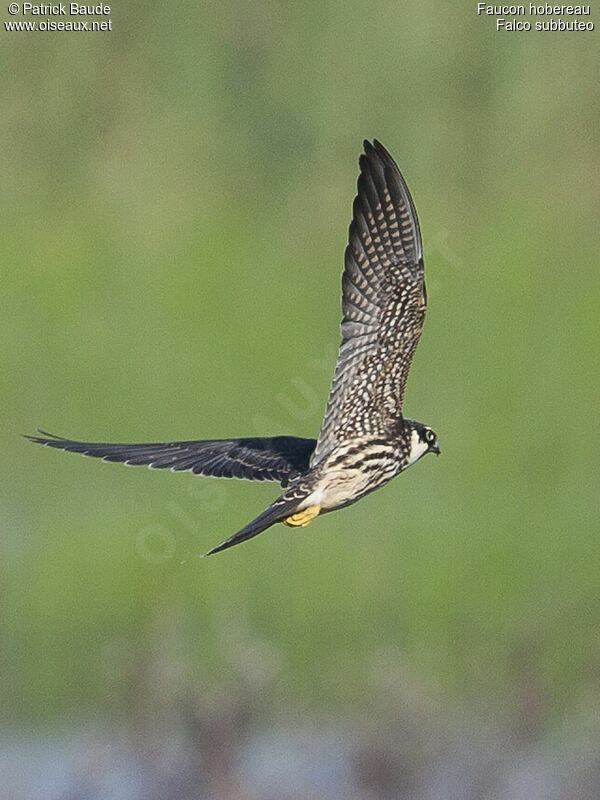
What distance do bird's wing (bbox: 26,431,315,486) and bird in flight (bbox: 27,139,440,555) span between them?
0.05m

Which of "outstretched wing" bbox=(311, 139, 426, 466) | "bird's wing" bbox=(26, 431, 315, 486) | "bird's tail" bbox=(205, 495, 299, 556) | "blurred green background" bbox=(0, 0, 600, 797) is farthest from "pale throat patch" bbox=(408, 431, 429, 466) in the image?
"blurred green background" bbox=(0, 0, 600, 797)

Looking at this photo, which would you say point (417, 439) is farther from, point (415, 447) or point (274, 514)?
point (274, 514)

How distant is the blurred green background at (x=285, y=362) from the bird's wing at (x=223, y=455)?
4.33 m

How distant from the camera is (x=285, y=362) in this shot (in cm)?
1217

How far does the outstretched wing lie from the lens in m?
6.78

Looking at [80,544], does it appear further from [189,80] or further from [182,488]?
[189,80]

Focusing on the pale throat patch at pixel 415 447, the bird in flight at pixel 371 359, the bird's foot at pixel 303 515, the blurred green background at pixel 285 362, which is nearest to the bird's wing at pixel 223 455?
the bird in flight at pixel 371 359

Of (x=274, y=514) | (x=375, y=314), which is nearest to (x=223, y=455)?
(x=274, y=514)

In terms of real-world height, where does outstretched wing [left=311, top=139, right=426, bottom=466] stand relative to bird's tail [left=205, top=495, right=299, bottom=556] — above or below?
above

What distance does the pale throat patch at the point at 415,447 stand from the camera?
691cm

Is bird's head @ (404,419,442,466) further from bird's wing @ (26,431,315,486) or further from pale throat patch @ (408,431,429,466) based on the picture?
bird's wing @ (26,431,315,486)

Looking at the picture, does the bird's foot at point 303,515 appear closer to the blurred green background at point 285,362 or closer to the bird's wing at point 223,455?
the bird's wing at point 223,455

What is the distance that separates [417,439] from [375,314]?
44 cm

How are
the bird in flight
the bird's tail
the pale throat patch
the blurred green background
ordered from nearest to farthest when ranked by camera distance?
the bird's tail, the bird in flight, the pale throat patch, the blurred green background
